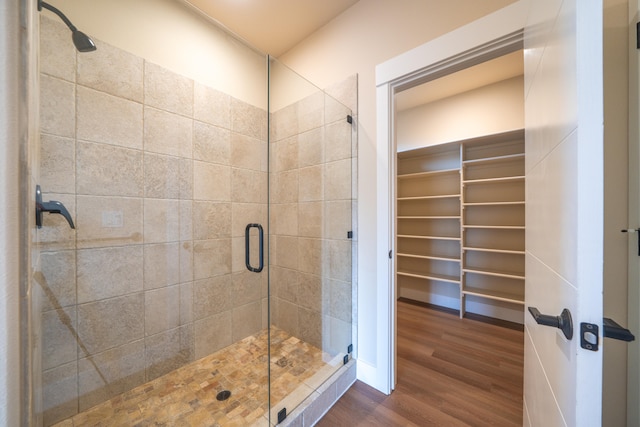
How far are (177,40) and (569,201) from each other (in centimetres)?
234

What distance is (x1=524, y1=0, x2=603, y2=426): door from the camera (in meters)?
0.44

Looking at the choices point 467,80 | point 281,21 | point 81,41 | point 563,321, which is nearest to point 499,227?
point 467,80

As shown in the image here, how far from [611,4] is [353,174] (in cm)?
128

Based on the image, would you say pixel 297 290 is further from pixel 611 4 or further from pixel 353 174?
pixel 611 4

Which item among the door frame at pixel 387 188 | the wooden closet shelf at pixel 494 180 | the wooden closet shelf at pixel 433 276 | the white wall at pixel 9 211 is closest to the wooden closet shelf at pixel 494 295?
the wooden closet shelf at pixel 433 276

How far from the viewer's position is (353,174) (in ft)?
5.56

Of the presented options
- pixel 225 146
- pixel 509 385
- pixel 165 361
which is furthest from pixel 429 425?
pixel 225 146

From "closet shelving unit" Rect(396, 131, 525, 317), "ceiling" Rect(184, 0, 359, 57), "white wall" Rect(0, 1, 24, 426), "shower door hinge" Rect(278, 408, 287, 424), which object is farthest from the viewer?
"closet shelving unit" Rect(396, 131, 525, 317)

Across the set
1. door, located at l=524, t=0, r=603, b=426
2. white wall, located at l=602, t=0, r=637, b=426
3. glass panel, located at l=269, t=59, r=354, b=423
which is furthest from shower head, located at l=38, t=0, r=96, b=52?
white wall, located at l=602, t=0, r=637, b=426

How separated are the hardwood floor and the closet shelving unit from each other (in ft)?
1.82

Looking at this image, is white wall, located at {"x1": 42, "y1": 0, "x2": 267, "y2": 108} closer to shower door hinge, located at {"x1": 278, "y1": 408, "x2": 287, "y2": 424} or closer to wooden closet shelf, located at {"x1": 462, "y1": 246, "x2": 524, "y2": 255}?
shower door hinge, located at {"x1": 278, "y1": 408, "x2": 287, "y2": 424}

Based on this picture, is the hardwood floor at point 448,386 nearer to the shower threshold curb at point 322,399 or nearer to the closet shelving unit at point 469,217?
the shower threshold curb at point 322,399

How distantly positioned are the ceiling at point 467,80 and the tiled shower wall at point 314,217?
150 centimetres

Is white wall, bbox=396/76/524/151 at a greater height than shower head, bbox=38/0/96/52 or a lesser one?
greater
